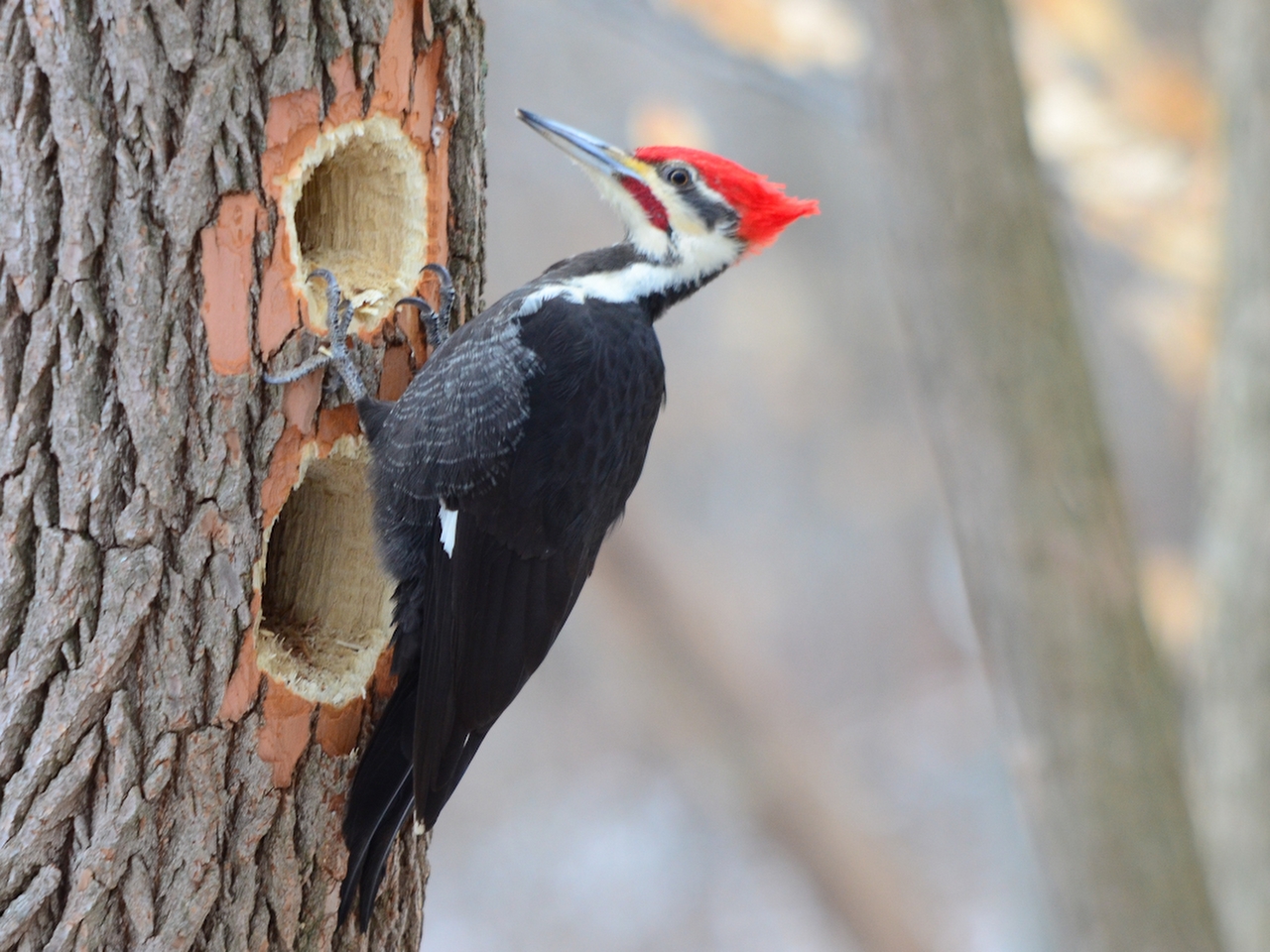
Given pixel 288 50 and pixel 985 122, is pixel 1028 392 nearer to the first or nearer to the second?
pixel 985 122

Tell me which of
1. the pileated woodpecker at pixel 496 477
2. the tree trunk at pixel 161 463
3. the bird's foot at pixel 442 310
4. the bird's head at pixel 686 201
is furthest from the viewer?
the bird's head at pixel 686 201

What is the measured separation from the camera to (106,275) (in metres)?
1.71

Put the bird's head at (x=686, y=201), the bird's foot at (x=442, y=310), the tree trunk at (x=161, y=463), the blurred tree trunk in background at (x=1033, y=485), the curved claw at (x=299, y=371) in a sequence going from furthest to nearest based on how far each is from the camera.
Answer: the blurred tree trunk in background at (x=1033, y=485) → the bird's head at (x=686, y=201) → the bird's foot at (x=442, y=310) → the curved claw at (x=299, y=371) → the tree trunk at (x=161, y=463)

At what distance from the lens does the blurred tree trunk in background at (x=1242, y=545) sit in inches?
132

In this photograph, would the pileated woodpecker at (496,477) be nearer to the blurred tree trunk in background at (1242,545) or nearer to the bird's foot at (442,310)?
the bird's foot at (442,310)

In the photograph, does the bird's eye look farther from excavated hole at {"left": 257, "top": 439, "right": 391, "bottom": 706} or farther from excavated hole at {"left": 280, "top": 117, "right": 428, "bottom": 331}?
excavated hole at {"left": 257, "top": 439, "right": 391, "bottom": 706}

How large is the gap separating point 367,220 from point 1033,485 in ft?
4.95

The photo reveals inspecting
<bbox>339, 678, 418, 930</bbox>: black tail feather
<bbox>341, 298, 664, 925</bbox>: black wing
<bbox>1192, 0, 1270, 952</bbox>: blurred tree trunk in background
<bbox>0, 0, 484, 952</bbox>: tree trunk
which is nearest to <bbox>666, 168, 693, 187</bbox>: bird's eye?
<bbox>341, 298, 664, 925</bbox>: black wing

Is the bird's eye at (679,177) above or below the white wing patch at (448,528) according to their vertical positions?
above

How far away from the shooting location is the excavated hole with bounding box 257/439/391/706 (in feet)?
6.72

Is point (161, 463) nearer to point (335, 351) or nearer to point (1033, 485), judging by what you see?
point (335, 351)

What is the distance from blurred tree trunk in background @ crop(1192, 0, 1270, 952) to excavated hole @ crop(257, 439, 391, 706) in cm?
252

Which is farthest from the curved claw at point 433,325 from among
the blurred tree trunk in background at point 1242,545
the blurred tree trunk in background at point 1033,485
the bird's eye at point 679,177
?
the blurred tree trunk in background at point 1242,545

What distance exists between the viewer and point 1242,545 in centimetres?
343
